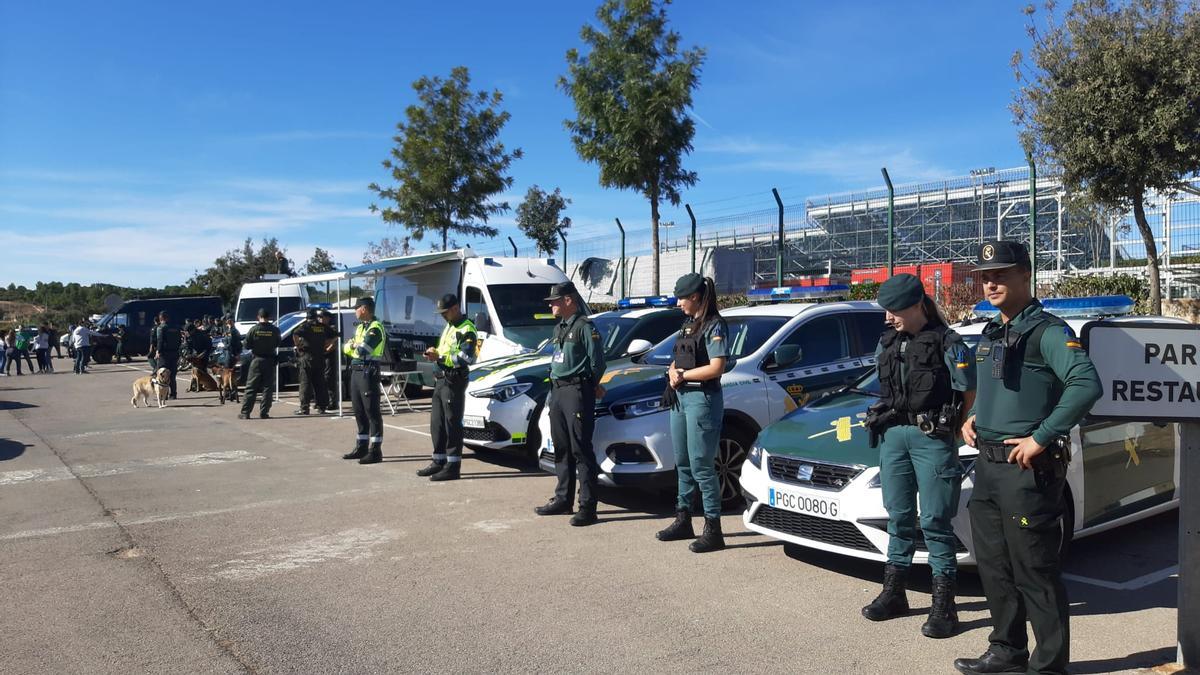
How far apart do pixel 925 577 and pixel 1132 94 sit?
930cm

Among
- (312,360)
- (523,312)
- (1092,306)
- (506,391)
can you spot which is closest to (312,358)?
(312,360)

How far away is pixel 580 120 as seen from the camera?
63.1ft

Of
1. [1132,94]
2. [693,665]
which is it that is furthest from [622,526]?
[1132,94]

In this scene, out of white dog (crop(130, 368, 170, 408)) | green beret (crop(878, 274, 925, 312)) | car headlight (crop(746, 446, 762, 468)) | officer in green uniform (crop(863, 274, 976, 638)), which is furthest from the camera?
white dog (crop(130, 368, 170, 408))

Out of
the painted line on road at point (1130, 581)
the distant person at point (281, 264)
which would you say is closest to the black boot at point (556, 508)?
the painted line on road at point (1130, 581)

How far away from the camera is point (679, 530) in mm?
6211

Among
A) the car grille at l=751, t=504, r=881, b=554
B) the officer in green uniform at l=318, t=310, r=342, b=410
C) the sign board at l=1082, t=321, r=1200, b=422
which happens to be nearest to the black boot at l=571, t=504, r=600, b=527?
the car grille at l=751, t=504, r=881, b=554

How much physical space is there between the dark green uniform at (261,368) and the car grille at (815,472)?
34.8ft

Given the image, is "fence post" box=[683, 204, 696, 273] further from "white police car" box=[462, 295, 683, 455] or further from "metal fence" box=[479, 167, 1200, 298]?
"white police car" box=[462, 295, 683, 455]

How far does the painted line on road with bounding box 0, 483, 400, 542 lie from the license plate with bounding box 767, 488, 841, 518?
413 centimetres

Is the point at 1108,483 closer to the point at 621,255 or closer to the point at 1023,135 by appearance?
the point at 1023,135

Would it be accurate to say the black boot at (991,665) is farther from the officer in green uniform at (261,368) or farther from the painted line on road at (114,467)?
the officer in green uniform at (261,368)

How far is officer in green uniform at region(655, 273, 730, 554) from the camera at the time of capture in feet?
19.3

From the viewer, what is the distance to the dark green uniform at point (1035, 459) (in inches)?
139
